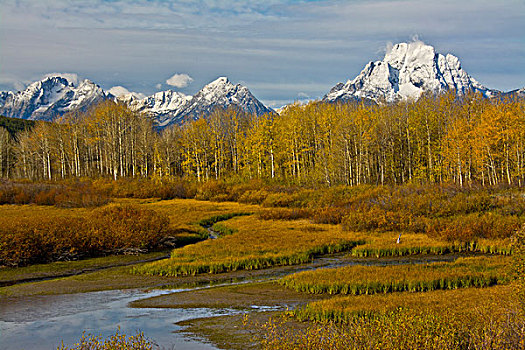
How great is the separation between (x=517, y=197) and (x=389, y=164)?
118 ft

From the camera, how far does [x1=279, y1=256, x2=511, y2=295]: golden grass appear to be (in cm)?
1781

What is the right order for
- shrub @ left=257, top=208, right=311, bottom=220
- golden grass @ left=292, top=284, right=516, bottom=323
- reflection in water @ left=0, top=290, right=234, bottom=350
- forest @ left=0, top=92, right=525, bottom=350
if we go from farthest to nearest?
shrub @ left=257, top=208, right=311, bottom=220 → golden grass @ left=292, top=284, right=516, bottom=323 → reflection in water @ left=0, top=290, right=234, bottom=350 → forest @ left=0, top=92, right=525, bottom=350

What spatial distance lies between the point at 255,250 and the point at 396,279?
11.1 meters

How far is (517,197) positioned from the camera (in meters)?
39.8

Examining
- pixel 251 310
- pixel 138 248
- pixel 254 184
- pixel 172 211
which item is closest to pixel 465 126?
pixel 254 184

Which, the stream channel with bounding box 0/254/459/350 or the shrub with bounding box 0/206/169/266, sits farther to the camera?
the shrub with bounding box 0/206/169/266

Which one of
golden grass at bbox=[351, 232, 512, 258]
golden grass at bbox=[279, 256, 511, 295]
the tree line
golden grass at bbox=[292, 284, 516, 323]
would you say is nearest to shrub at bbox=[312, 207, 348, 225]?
golden grass at bbox=[351, 232, 512, 258]

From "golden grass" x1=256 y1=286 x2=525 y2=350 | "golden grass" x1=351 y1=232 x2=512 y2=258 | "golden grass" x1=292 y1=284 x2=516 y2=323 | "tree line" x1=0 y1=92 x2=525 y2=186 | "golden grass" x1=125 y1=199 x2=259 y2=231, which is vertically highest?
"tree line" x1=0 y1=92 x2=525 y2=186

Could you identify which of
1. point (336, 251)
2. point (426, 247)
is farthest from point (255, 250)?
point (426, 247)

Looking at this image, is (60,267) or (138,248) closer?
(60,267)

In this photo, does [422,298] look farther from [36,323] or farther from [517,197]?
[517,197]

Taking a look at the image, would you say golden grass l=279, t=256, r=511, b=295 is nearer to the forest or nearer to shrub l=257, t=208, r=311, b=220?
the forest

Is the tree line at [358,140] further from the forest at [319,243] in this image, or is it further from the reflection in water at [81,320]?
the reflection in water at [81,320]

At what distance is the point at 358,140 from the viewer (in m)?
66.8
